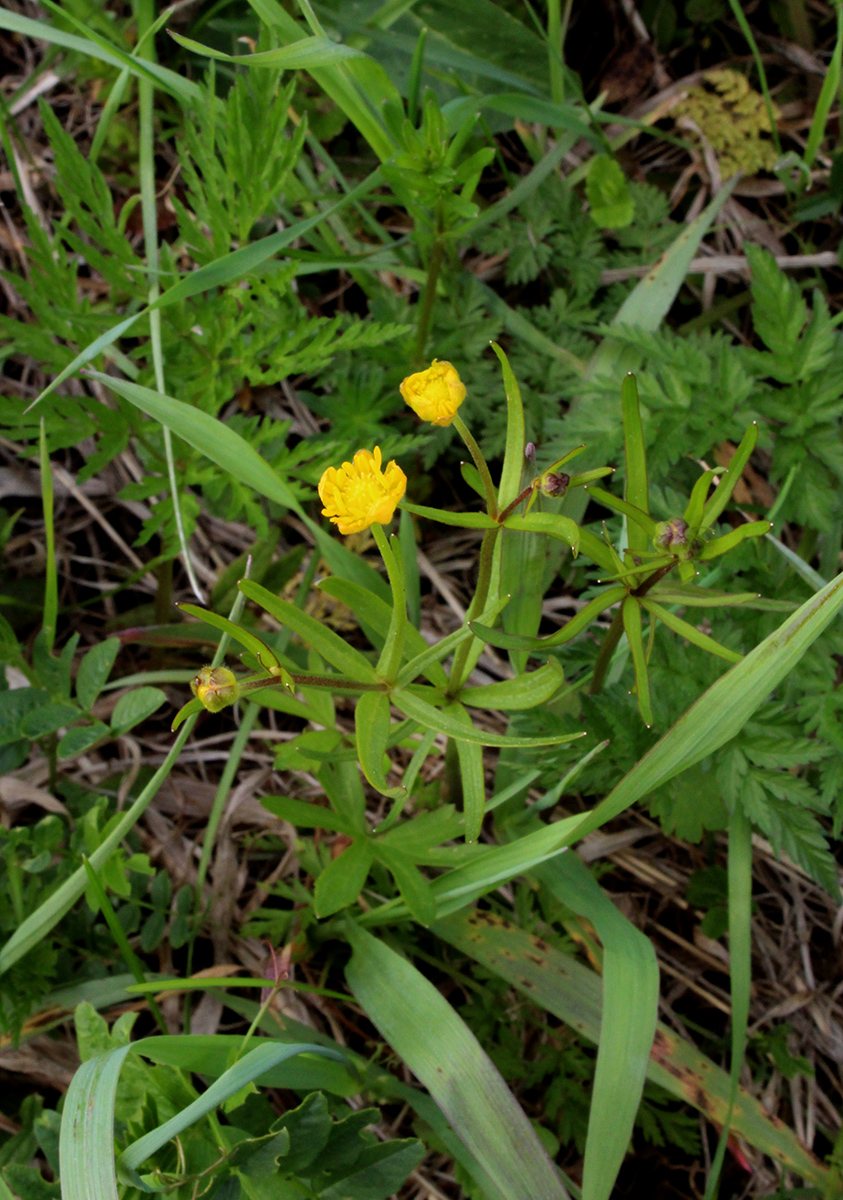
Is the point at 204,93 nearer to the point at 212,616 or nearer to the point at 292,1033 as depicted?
the point at 212,616

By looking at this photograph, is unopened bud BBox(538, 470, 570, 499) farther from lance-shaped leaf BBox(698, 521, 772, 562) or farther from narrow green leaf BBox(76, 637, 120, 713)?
narrow green leaf BBox(76, 637, 120, 713)

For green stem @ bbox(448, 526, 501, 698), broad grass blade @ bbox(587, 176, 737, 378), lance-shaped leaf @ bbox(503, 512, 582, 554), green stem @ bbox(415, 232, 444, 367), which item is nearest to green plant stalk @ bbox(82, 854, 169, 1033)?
green stem @ bbox(448, 526, 501, 698)

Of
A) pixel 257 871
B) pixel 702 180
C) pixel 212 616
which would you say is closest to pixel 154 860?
pixel 257 871

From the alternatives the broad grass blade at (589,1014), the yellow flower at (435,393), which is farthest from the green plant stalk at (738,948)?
the yellow flower at (435,393)

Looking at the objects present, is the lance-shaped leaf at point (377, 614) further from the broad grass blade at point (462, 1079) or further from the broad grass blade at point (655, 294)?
the broad grass blade at point (655, 294)

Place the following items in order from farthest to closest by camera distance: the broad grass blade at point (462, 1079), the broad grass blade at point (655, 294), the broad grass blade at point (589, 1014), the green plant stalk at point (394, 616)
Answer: the broad grass blade at point (655, 294), the broad grass blade at point (589, 1014), the broad grass blade at point (462, 1079), the green plant stalk at point (394, 616)

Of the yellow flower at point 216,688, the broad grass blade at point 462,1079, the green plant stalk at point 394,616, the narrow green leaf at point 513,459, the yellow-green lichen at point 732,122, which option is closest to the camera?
the yellow flower at point 216,688
